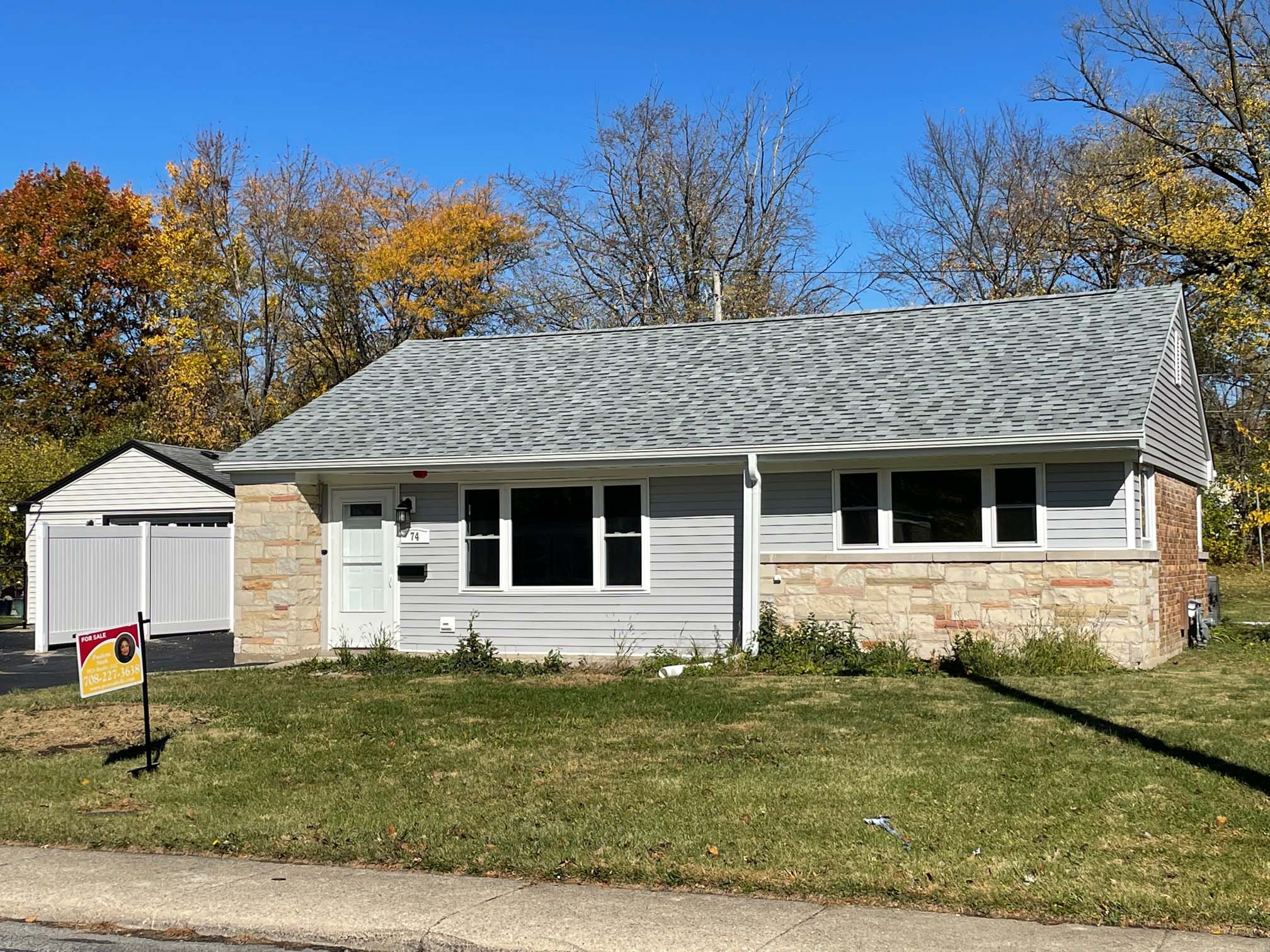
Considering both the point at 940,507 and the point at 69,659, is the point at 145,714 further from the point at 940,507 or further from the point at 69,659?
the point at 69,659

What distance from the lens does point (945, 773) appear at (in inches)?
333

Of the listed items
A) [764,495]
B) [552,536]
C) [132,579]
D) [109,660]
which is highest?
[764,495]

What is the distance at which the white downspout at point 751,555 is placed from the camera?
14992 mm

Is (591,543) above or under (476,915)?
above

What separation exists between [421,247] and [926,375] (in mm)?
22640

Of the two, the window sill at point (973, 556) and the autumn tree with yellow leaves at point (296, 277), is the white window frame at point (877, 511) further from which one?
the autumn tree with yellow leaves at point (296, 277)

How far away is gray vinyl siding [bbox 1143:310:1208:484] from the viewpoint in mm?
15391

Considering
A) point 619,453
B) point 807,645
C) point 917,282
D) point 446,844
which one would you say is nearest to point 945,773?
point 446,844

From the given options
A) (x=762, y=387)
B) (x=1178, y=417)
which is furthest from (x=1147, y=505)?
(x=762, y=387)

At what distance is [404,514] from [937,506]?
6908 millimetres

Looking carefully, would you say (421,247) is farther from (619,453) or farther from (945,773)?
(945,773)

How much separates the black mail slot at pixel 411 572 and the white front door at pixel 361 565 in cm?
19

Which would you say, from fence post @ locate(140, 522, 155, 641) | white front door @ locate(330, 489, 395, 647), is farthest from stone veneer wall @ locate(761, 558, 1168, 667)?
fence post @ locate(140, 522, 155, 641)

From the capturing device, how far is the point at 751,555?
49.6 feet
